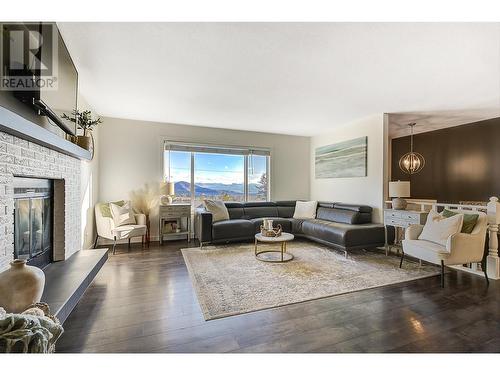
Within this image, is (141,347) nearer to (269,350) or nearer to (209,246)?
(269,350)

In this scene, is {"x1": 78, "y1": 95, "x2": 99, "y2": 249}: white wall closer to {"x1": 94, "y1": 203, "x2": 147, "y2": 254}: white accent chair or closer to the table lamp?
{"x1": 94, "y1": 203, "x2": 147, "y2": 254}: white accent chair

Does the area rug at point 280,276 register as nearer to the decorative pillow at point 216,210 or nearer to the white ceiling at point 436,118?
the decorative pillow at point 216,210

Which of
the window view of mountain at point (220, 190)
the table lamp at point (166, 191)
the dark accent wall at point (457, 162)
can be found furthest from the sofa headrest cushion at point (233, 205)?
the dark accent wall at point (457, 162)

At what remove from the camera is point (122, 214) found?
4211mm

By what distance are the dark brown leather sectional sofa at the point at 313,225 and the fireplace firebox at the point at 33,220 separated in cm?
219

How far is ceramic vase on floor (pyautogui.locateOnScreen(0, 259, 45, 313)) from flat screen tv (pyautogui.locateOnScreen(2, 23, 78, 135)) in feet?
3.80

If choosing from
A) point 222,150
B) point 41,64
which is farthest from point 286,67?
point 222,150

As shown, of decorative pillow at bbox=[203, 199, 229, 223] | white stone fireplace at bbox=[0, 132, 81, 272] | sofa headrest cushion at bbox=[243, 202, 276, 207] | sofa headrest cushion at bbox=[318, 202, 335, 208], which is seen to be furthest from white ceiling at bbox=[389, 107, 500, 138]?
white stone fireplace at bbox=[0, 132, 81, 272]

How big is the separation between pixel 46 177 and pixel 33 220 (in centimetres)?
40

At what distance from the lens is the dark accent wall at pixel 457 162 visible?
475cm

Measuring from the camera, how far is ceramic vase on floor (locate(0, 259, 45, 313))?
133 cm
